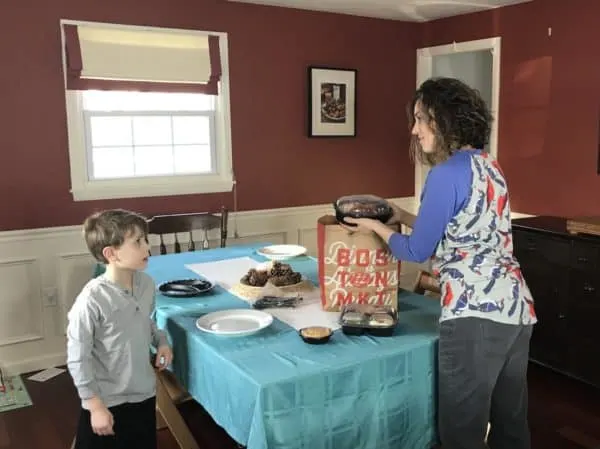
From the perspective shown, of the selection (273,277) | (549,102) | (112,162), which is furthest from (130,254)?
→ (549,102)

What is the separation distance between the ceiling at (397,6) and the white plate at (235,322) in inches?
110

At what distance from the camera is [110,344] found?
6.20 ft

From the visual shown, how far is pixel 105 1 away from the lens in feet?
12.6

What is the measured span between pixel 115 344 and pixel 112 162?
7.91 ft

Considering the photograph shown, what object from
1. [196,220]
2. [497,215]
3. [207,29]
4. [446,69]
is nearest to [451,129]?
[497,215]

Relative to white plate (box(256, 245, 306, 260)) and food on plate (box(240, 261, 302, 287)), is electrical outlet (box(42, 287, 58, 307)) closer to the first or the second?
white plate (box(256, 245, 306, 260))

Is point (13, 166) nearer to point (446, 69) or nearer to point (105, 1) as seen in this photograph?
point (105, 1)

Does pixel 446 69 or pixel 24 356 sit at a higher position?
pixel 446 69

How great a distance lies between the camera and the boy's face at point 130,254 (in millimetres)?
1948

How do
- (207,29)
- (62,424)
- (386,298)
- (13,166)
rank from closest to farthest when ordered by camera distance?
(386,298) → (62,424) → (13,166) → (207,29)

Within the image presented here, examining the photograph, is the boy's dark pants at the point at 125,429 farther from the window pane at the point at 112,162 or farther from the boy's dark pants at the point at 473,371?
the window pane at the point at 112,162

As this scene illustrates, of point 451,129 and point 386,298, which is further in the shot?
point 386,298

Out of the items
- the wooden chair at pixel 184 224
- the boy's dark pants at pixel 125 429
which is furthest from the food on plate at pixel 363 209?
the wooden chair at pixel 184 224

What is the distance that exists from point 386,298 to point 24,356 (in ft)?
8.85
